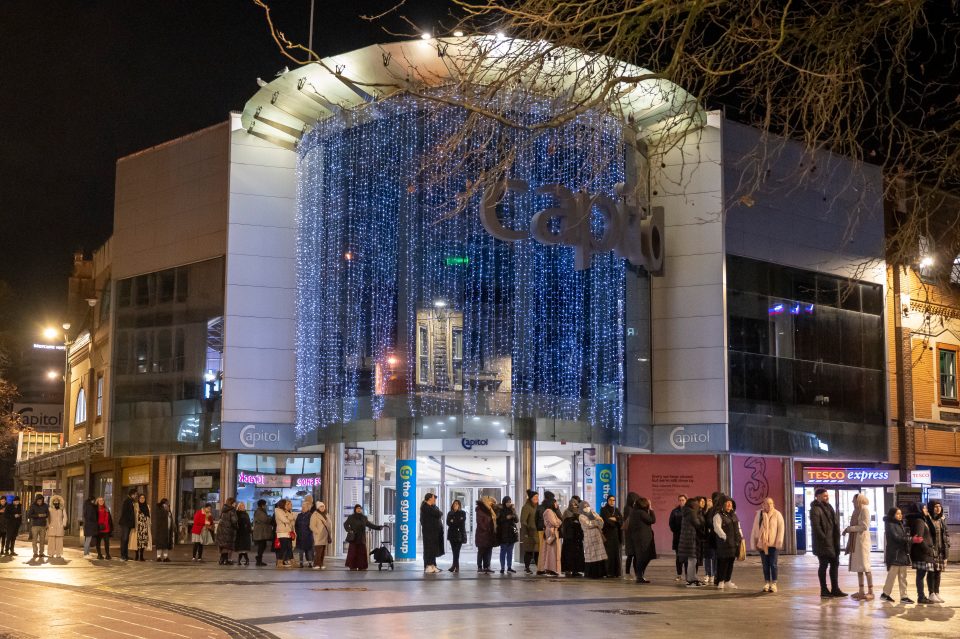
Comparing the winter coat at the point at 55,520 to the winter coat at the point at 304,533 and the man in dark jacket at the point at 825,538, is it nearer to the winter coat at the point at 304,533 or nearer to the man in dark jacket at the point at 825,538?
the winter coat at the point at 304,533

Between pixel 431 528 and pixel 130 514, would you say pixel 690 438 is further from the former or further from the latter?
pixel 130 514

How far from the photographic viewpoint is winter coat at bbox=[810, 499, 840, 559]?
18094 millimetres

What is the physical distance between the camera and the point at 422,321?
29.5m

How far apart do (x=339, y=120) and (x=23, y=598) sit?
18118 mm

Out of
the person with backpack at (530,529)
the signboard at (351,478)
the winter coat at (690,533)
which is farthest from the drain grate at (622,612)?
the signboard at (351,478)

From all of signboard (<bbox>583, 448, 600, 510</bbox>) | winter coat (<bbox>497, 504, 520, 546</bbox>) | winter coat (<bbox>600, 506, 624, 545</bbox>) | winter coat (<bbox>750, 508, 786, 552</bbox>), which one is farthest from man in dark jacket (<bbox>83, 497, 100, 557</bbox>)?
winter coat (<bbox>750, 508, 786, 552</bbox>)

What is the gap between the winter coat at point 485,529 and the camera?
24094mm

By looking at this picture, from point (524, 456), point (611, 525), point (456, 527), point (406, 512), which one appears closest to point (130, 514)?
point (406, 512)

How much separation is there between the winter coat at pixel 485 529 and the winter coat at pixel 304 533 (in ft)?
14.2

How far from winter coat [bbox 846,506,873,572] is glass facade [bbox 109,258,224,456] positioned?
1969 centimetres

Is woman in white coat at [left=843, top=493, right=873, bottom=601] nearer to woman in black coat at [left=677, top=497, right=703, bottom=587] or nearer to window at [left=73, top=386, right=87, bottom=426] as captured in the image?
woman in black coat at [left=677, top=497, right=703, bottom=587]

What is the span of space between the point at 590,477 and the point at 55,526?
13.2m

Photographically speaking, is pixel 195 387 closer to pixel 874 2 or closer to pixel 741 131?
pixel 741 131

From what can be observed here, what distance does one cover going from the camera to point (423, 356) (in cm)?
2933
